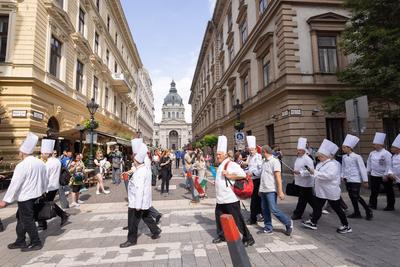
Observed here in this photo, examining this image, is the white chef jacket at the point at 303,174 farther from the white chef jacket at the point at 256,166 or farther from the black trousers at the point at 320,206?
the white chef jacket at the point at 256,166

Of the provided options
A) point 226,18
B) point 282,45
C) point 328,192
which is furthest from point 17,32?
point 226,18

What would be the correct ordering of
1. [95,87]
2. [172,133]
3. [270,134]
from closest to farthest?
[270,134]
[95,87]
[172,133]

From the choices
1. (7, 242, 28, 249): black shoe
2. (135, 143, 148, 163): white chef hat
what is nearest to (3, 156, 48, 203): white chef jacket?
(7, 242, 28, 249): black shoe

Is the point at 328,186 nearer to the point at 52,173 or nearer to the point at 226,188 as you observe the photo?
the point at 226,188

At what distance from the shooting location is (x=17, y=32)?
1323 centimetres

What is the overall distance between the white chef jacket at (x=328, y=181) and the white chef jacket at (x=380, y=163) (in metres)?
2.94

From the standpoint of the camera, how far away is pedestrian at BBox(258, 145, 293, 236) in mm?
4895

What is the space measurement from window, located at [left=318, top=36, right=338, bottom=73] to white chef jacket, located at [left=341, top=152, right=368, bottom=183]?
35.6ft

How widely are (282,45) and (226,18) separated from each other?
1620 cm

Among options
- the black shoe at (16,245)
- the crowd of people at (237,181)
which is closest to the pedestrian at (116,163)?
the crowd of people at (237,181)

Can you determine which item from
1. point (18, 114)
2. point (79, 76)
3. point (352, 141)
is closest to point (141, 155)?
point (352, 141)

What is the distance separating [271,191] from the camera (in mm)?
5008

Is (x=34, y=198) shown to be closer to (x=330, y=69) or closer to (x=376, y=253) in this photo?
(x=376, y=253)

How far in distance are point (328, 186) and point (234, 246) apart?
439 centimetres
